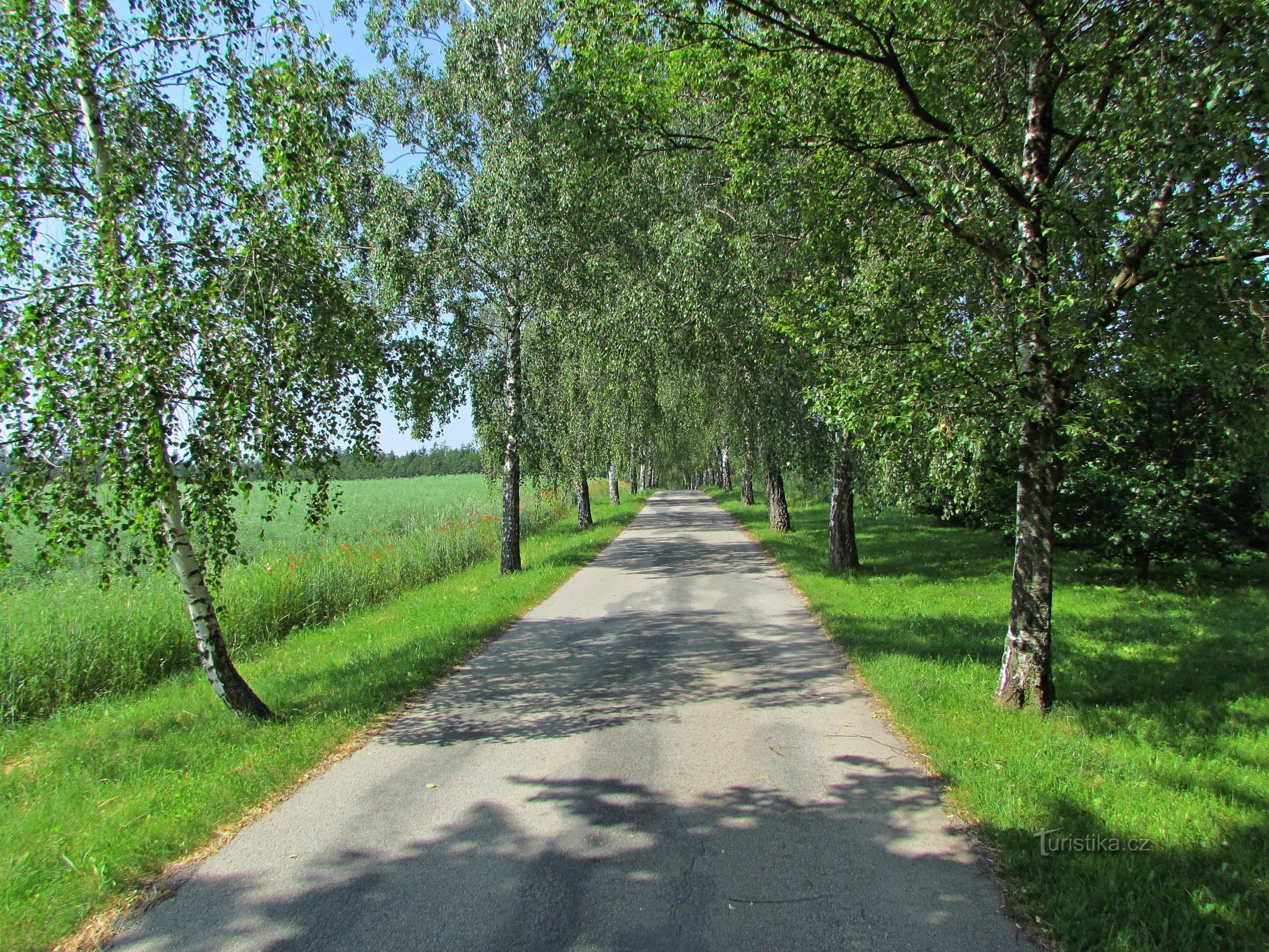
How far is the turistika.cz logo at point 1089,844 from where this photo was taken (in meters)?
3.55

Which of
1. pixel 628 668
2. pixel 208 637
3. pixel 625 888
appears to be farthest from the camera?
pixel 628 668

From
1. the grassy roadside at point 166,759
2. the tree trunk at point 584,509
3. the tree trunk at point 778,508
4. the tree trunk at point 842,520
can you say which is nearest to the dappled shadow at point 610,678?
the grassy roadside at point 166,759

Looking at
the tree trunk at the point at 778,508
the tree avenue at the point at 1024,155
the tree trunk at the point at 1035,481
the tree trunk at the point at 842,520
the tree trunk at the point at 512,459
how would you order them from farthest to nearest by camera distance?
the tree trunk at the point at 778,508 < the tree trunk at the point at 512,459 < the tree trunk at the point at 842,520 < the tree trunk at the point at 1035,481 < the tree avenue at the point at 1024,155

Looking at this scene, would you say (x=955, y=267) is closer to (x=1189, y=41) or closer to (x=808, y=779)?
(x=1189, y=41)

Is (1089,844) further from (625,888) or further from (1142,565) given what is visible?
(1142,565)

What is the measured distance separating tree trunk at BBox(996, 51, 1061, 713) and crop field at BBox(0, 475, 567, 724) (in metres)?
5.60

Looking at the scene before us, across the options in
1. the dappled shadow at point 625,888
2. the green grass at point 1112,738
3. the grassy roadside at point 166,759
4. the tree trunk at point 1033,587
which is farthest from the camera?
the tree trunk at point 1033,587

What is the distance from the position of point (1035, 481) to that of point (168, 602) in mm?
10100

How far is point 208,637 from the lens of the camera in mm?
5781

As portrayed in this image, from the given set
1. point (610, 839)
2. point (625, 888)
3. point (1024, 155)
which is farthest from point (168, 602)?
point (1024, 155)

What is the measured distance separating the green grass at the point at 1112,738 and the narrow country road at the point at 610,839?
1.21 ft

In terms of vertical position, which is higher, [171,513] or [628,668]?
[171,513]

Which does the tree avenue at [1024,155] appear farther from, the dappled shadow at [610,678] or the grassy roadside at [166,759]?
the grassy roadside at [166,759]

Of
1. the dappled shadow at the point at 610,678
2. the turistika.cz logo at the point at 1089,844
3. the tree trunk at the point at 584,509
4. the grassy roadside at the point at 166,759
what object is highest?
the tree trunk at the point at 584,509
